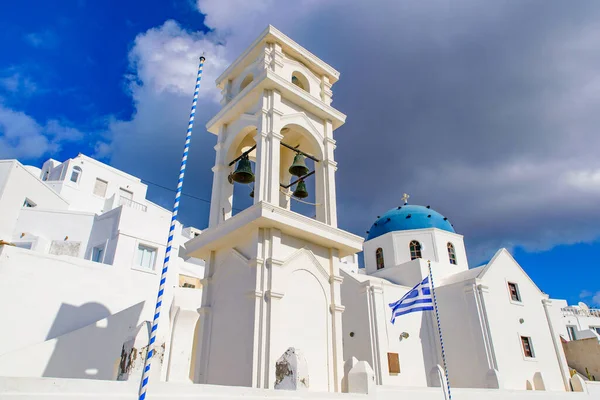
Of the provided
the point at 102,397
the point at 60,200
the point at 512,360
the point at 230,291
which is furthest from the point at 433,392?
the point at 60,200

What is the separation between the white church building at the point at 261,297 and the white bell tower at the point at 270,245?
35 millimetres

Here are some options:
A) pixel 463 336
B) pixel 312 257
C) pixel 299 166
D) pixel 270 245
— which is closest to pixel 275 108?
pixel 299 166

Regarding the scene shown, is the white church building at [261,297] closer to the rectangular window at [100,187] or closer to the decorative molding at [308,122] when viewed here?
the decorative molding at [308,122]

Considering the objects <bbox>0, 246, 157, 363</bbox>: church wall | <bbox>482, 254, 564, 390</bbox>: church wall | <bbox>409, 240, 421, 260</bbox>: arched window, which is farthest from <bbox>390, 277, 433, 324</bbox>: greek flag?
<bbox>409, 240, 421, 260</bbox>: arched window

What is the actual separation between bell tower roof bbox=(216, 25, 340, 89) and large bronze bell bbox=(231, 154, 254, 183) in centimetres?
307

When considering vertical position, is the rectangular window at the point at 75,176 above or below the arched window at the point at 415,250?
above

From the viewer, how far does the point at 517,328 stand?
1852 cm

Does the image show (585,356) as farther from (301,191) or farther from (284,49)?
(284,49)

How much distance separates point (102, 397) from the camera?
484 cm

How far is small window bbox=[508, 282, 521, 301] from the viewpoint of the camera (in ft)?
64.0

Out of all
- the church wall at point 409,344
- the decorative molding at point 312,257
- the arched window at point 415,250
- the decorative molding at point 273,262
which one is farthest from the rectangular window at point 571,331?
the decorative molding at point 273,262

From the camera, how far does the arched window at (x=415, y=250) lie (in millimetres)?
22469

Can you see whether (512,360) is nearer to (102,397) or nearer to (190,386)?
(190,386)

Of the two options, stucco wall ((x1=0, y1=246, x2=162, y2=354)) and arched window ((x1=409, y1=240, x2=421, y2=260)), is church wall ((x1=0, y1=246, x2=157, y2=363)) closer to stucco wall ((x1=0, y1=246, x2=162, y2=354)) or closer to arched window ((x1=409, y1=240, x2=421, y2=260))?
stucco wall ((x1=0, y1=246, x2=162, y2=354))
